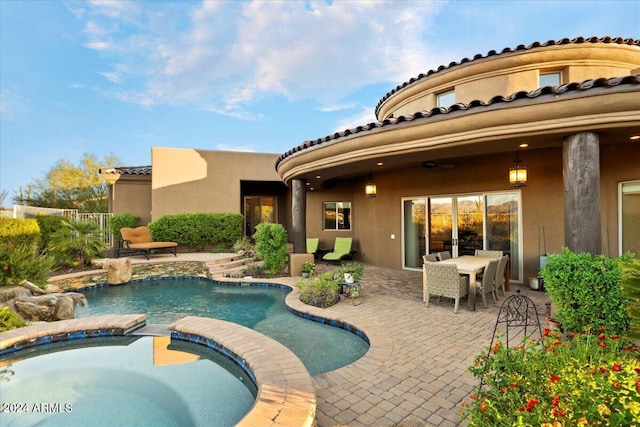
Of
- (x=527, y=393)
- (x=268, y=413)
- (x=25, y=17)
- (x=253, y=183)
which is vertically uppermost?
(x=25, y=17)

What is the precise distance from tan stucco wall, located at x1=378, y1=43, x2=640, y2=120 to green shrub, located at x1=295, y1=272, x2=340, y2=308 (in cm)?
678

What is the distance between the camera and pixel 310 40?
13.6 m

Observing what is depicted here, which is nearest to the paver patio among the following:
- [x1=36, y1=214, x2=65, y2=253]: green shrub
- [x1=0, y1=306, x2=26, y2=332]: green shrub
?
[x1=0, y1=306, x2=26, y2=332]: green shrub

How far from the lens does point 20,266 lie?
667 cm

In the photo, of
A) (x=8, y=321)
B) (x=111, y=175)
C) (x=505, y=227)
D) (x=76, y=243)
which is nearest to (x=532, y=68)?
(x=505, y=227)

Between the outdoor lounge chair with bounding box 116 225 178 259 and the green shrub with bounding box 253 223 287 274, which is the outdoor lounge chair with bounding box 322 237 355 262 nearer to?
the green shrub with bounding box 253 223 287 274

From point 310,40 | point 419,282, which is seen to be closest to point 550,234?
point 419,282

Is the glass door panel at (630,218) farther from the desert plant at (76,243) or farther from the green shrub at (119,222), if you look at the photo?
the green shrub at (119,222)

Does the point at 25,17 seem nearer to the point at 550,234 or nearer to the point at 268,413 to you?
the point at 268,413

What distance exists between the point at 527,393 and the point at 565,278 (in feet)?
8.22

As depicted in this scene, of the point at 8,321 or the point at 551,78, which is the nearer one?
the point at 8,321

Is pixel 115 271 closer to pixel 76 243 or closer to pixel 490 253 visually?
pixel 76 243

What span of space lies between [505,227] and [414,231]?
2.68 metres

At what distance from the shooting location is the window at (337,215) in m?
13.4
